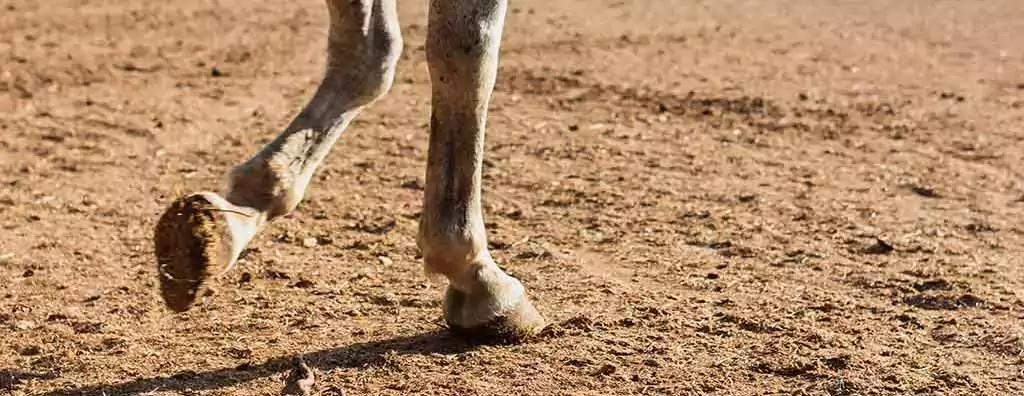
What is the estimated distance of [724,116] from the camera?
666cm

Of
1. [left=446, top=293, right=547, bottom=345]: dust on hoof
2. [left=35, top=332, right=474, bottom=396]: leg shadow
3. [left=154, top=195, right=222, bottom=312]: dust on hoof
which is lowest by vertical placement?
[left=35, top=332, right=474, bottom=396]: leg shadow

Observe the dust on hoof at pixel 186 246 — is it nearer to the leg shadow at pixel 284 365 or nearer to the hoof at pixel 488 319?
the leg shadow at pixel 284 365

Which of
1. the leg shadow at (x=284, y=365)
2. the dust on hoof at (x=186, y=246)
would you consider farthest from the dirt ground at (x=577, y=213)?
the dust on hoof at (x=186, y=246)

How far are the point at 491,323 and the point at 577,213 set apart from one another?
5.10 feet

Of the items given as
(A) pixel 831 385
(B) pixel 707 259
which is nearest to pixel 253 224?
(A) pixel 831 385

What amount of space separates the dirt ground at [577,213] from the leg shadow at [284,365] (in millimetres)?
11

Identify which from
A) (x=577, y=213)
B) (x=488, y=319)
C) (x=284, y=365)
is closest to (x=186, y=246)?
(x=284, y=365)

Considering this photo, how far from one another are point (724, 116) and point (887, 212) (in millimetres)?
1754

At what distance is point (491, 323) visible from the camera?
3375 mm

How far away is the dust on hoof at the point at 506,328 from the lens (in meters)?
3.39

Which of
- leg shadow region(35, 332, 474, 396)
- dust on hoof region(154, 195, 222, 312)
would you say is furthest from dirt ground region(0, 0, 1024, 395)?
dust on hoof region(154, 195, 222, 312)

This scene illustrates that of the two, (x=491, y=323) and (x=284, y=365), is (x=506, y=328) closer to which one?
(x=491, y=323)

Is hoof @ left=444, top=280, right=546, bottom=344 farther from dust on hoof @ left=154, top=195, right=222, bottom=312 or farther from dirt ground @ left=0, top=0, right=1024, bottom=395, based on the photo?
dust on hoof @ left=154, top=195, right=222, bottom=312

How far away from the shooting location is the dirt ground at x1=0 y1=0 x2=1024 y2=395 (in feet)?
11.0
